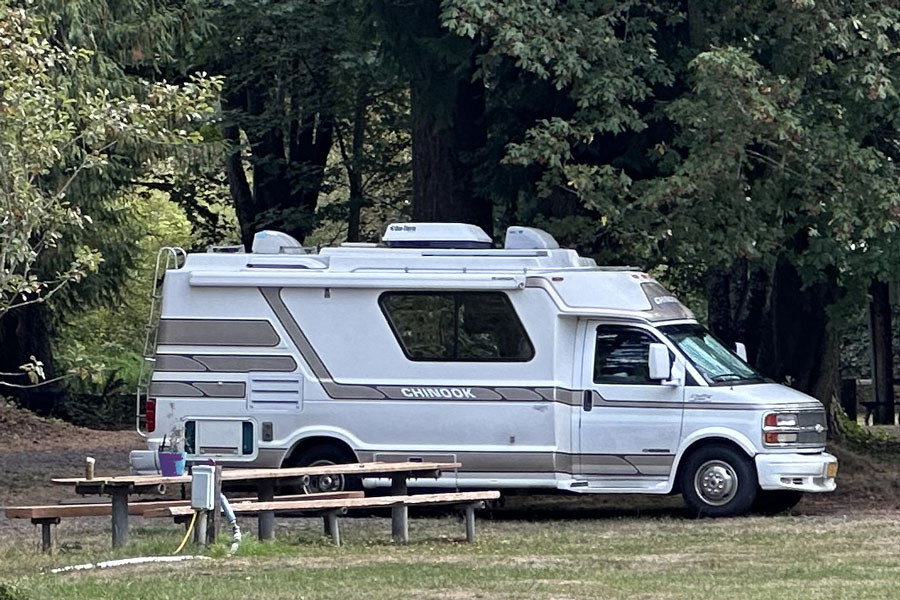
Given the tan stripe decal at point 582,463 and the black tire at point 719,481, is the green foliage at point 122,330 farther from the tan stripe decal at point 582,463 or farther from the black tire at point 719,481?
the black tire at point 719,481

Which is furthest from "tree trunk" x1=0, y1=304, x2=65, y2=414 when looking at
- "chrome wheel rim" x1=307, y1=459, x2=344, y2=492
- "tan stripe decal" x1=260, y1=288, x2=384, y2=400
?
"chrome wheel rim" x1=307, y1=459, x2=344, y2=492

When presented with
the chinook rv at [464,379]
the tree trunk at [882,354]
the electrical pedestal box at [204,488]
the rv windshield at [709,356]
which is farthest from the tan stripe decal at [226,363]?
the tree trunk at [882,354]

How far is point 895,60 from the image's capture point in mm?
17531

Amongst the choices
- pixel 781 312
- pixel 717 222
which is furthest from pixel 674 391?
pixel 781 312

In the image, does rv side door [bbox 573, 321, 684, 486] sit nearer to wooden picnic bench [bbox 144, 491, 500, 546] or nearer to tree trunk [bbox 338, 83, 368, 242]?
wooden picnic bench [bbox 144, 491, 500, 546]

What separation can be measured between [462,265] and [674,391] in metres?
2.35

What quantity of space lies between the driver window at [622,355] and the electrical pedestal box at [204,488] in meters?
4.96

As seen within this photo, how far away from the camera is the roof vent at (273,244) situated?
55.2ft

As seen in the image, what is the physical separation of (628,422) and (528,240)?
216cm

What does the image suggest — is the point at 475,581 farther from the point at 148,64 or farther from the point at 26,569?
the point at 148,64

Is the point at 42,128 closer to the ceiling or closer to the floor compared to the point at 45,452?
closer to the ceiling

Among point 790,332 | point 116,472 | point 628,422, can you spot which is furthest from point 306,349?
point 790,332

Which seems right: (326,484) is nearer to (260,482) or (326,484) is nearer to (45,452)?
(260,482)

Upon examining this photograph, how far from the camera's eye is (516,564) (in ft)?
38.5
